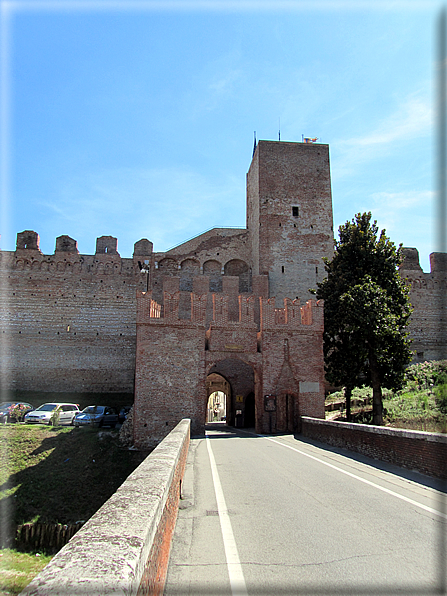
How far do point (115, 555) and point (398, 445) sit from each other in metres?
8.32

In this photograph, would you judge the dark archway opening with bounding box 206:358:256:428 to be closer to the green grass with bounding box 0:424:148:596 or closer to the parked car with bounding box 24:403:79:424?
the green grass with bounding box 0:424:148:596

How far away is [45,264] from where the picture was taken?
35.6 meters

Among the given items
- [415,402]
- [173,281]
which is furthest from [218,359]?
[173,281]

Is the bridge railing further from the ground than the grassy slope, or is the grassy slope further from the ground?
the bridge railing

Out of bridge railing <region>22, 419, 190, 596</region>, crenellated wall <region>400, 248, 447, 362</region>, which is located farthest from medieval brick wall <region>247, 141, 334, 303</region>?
bridge railing <region>22, 419, 190, 596</region>

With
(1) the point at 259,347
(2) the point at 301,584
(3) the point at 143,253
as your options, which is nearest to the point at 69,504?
(1) the point at 259,347

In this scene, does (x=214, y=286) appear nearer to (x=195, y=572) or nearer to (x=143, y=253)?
(x=143, y=253)

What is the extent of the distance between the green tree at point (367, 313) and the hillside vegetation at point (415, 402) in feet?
3.44

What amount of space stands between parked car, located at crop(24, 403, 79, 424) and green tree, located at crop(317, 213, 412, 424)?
1446 cm

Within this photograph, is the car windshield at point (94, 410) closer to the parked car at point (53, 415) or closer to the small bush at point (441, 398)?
the parked car at point (53, 415)

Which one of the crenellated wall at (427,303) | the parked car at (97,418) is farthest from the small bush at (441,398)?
the crenellated wall at (427,303)

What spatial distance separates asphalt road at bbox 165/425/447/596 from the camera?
3.53 meters

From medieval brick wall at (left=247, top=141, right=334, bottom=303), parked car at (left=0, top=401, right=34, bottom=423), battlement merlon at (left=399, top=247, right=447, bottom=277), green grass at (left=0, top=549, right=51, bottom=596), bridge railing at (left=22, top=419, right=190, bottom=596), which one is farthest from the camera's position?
battlement merlon at (left=399, top=247, right=447, bottom=277)

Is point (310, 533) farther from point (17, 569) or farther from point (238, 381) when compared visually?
point (238, 381)
